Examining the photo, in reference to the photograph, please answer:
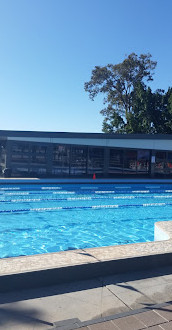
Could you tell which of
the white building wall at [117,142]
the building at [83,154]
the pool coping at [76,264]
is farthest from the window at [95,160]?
the pool coping at [76,264]

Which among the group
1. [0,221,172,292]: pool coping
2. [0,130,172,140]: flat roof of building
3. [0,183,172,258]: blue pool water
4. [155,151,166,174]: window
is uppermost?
[0,130,172,140]: flat roof of building

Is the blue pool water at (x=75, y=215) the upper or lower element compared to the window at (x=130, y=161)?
lower

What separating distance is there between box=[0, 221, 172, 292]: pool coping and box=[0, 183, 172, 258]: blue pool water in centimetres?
253

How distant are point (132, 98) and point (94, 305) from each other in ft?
101

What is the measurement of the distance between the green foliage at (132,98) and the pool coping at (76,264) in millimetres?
24316

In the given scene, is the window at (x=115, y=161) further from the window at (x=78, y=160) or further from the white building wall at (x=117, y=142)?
the window at (x=78, y=160)

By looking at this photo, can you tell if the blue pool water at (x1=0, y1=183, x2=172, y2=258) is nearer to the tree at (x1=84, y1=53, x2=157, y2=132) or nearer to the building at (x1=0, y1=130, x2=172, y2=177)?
the building at (x1=0, y1=130, x2=172, y2=177)

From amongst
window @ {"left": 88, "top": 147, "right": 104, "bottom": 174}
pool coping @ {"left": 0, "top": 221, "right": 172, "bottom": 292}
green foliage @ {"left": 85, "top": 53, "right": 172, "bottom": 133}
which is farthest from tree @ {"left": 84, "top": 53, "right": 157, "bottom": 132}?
pool coping @ {"left": 0, "top": 221, "right": 172, "bottom": 292}

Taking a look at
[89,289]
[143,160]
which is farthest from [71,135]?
[89,289]

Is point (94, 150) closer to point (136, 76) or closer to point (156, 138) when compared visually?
point (156, 138)

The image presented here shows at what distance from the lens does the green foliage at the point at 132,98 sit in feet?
92.2

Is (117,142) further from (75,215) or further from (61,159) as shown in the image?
(75,215)

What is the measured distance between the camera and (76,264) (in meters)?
4.16

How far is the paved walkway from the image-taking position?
9.93 feet
